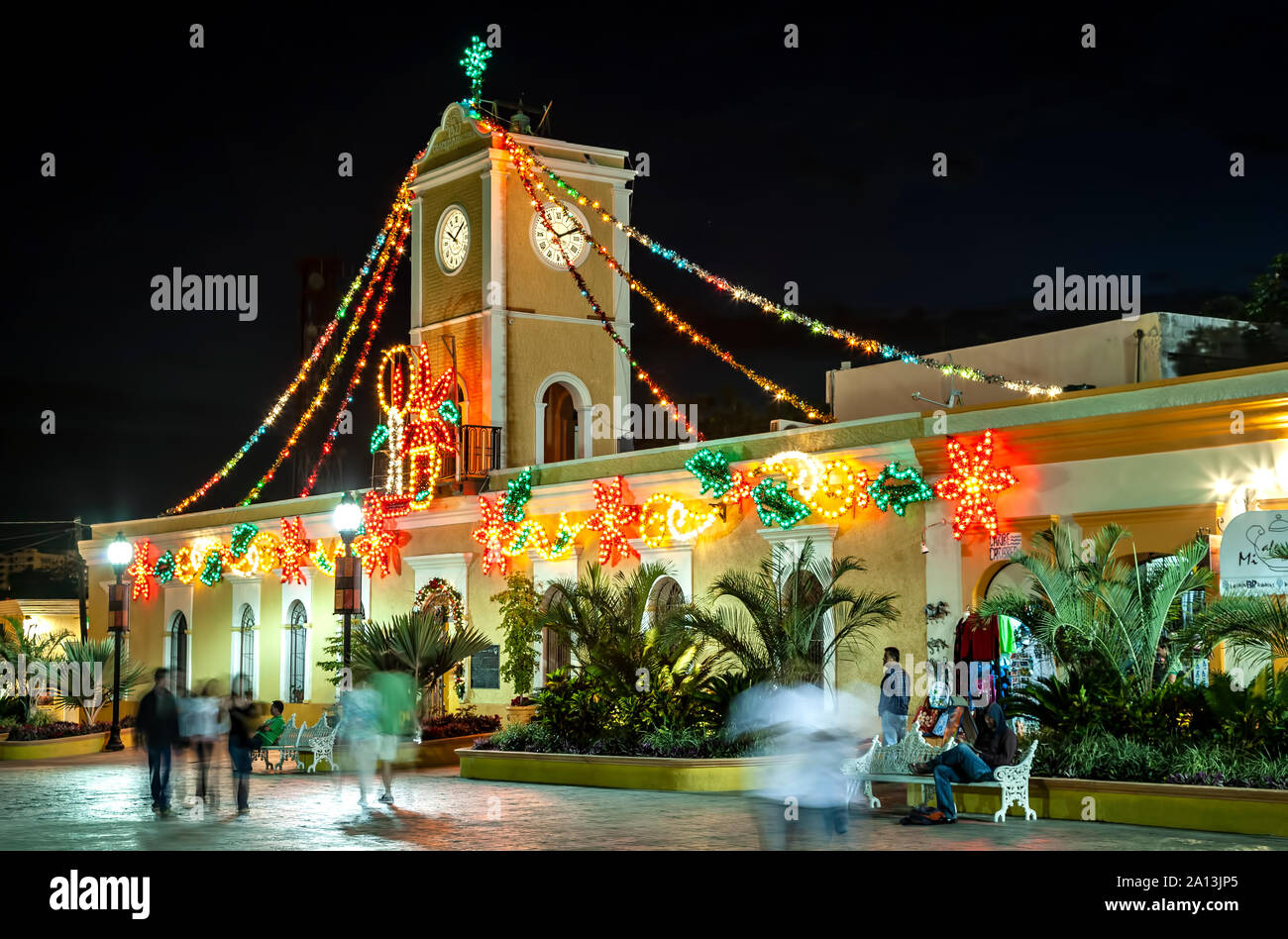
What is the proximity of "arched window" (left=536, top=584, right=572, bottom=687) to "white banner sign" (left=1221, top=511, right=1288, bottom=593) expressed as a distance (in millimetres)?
12418

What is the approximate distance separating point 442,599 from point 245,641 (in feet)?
23.6

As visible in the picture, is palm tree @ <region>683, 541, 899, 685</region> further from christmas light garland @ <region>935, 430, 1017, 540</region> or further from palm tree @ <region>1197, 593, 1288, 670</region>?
palm tree @ <region>1197, 593, 1288, 670</region>

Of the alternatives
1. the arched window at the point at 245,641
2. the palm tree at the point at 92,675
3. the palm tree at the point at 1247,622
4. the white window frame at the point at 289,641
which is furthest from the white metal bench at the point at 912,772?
the palm tree at the point at 92,675

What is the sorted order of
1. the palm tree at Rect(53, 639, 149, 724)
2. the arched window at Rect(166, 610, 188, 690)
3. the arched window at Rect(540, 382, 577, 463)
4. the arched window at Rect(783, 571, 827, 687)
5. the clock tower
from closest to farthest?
the arched window at Rect(783, 571, 827, 687) → the clock tower → the arched window at Rect(540, 382, 577, 463) → the palm tree at Rect(53, 639, 149, 724) → the arched window at Rect(166, 610, 188, 690)

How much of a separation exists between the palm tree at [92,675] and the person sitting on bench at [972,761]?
2220cm

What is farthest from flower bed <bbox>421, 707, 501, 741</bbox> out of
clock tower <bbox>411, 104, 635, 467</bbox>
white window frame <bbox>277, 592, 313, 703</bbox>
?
white window frame <bbox>277, 592, 313, 703</bbox>

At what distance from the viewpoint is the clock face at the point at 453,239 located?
31.3 meters

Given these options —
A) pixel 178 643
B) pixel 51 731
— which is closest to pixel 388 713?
pixel 51 731

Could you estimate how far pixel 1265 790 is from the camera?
13836 millimetres

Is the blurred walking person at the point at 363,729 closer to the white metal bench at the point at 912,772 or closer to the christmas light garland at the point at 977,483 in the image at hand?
the white metal bench at the point at 912,772

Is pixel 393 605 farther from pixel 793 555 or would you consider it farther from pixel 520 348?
pixel 793 555

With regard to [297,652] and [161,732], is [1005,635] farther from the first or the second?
[297,652]

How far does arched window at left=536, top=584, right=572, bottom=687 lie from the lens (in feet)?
88.1
